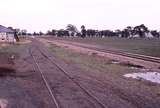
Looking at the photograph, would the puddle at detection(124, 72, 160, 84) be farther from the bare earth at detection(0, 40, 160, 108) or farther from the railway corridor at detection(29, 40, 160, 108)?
the railway corridor at detection(29, 40, 160, 108)

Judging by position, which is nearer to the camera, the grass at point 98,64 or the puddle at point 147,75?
the puddle at point 147,75

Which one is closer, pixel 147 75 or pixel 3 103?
pixel 3 103

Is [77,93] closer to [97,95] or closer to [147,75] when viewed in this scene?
[97,95]

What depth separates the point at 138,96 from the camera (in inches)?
504

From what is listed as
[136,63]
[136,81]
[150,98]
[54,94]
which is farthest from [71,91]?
[136,63]

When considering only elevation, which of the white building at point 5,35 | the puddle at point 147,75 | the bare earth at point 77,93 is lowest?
the white building at point 5,35

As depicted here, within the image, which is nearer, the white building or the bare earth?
the bare earth

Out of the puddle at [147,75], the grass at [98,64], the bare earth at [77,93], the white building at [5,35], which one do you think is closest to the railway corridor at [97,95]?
the bare earth at [77,93]

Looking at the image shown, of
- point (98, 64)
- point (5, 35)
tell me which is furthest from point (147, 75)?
point (5, 35)

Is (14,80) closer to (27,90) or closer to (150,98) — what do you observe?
(27,90)

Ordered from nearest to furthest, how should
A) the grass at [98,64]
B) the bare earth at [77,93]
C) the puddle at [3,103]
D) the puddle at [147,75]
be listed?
the puddle at [3,103]
the bare earth at [77,93]
the puddle at [147,75]
the grass at [98,64]

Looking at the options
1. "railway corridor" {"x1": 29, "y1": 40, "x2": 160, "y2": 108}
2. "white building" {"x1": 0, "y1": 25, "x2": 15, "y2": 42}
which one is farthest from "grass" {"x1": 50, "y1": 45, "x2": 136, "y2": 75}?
"white building" {"x1": 0, "y1": 25, "x2": 15, "y2": 42}

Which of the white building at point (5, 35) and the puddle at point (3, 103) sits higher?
the puddle at point (3, 103)

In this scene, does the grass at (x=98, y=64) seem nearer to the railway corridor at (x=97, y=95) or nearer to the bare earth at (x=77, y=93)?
the bare earth at (x=77, y=93)
